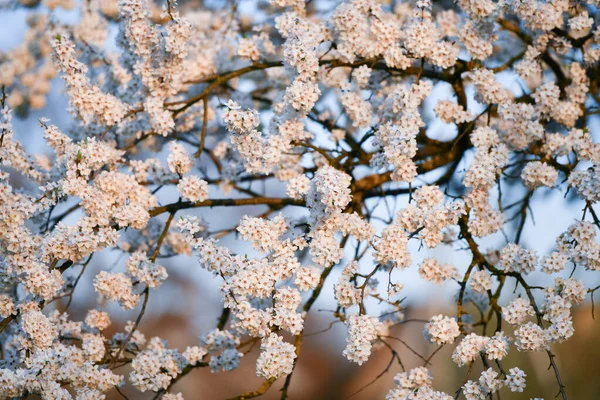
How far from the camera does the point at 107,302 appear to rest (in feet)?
11.2

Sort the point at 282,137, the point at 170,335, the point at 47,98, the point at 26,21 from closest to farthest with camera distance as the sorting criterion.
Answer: the point at 282,137 < the point at 26,21 < the point at 47,98 < the point at 170,335

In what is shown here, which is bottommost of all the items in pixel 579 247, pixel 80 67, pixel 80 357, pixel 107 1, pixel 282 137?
pixel 80 357

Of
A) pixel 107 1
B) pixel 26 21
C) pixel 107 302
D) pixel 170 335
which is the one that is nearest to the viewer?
pixel 107 302

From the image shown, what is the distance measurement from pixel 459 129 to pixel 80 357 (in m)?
2.25

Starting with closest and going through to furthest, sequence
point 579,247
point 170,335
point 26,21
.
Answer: point 579,247, point 26,21, point 170,335

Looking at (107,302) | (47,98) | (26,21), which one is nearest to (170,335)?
(47,98)

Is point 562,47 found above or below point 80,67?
above

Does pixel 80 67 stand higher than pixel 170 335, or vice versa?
pixel 170 335

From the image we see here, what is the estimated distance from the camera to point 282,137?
312cm

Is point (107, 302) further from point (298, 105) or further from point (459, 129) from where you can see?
point (459, 129)

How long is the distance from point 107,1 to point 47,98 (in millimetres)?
1581

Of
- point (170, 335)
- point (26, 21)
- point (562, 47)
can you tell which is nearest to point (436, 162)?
point (562, 47)

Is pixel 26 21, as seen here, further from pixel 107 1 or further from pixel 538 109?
pixel 538 109

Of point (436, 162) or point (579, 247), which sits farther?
point (436, 162)
